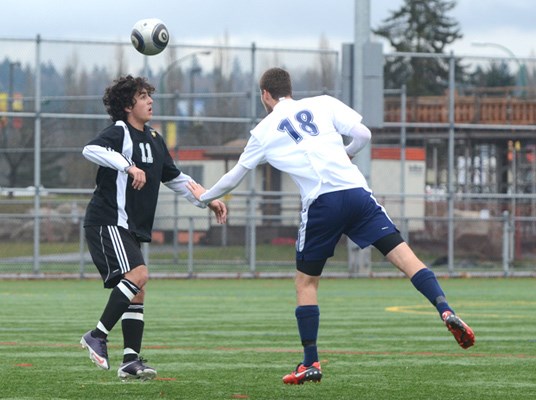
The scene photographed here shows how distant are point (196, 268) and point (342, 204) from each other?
62.8ft

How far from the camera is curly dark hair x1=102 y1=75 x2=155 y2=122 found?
28.6 ft

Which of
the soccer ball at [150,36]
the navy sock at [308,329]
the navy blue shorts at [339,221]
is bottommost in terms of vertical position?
the navy sock at [308,329]

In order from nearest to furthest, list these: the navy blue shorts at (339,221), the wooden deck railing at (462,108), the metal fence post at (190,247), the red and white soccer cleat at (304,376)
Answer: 1. the red and white soccer cleat at (304,376)
2. the navy blue shorts at (339,221)
3. the metal fence post at (190,247)
4. the wooden deck railing at (462,108)

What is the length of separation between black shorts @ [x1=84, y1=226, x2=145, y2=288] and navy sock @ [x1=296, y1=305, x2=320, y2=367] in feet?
3.72

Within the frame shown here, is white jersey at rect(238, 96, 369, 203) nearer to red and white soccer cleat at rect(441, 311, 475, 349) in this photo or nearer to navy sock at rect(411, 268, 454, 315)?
navy sock at rect(411, 268, 454, 315)

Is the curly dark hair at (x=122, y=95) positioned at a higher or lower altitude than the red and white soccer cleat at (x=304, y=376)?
higher

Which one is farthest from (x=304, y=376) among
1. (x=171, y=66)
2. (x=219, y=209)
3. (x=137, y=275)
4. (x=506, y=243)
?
(x=506, y=243)

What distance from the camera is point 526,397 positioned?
24.5 ft

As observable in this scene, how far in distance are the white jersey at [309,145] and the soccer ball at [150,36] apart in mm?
1958

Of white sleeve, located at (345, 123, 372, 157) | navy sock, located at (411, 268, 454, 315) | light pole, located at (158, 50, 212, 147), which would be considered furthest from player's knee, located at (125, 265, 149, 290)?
light pole, located at (158, 50, 212, 147)

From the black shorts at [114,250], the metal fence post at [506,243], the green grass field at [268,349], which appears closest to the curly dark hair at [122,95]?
the black shorts at [114,250]

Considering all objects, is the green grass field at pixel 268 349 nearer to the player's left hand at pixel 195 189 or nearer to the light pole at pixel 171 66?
the player's left hand at pixel 195 189

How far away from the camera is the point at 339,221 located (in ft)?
26.5

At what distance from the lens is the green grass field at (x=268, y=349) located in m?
7.89
